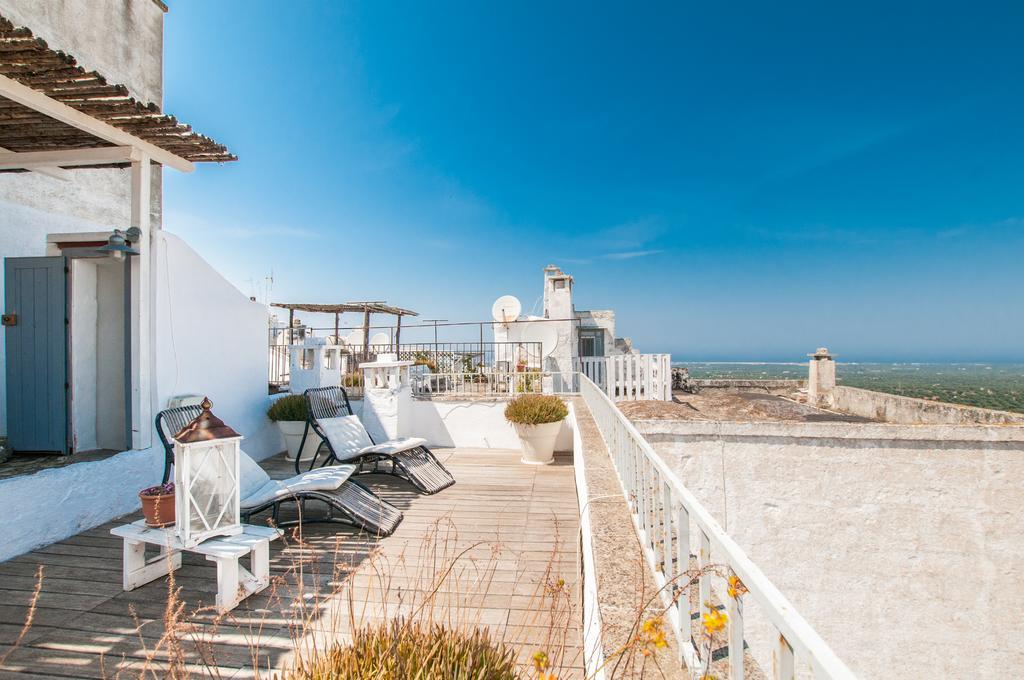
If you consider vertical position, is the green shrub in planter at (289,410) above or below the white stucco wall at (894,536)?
above

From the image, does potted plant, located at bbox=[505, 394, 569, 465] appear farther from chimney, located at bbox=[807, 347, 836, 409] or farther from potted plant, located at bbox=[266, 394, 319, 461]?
chimney, located at bbox=[807, 347, 836, 409]

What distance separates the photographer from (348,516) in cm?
374

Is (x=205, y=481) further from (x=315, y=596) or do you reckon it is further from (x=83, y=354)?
(x=83, y=354)

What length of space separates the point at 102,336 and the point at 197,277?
1.05 m

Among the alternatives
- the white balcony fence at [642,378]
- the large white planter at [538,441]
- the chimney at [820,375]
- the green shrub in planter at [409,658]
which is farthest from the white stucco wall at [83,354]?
the chimney at [820,375]

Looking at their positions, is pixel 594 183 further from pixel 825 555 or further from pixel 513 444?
pixel 825 555

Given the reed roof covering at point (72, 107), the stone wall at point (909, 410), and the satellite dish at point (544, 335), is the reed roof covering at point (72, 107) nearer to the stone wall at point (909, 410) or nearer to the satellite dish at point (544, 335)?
the satellite dish at point (544, 335)

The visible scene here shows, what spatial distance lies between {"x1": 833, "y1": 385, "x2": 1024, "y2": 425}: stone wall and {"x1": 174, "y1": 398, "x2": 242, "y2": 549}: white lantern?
6401mm

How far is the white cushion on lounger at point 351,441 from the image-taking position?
5336 mm

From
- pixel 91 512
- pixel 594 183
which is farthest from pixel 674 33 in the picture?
pixel 91 512

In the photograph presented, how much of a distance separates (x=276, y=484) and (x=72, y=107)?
11.7 ft

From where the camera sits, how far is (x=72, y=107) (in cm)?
390

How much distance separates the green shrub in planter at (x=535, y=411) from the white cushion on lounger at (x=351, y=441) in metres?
1.34

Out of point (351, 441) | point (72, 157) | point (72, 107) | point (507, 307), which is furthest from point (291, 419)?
point (507, 307)
